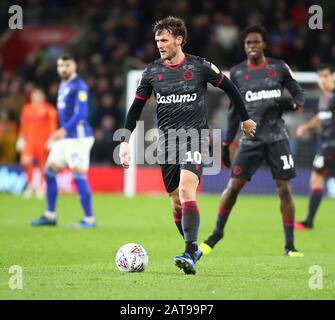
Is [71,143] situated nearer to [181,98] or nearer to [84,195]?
[84,195]

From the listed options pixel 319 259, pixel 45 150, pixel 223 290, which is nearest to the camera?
pixel 223 290

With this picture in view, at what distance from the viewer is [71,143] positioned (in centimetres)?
1341

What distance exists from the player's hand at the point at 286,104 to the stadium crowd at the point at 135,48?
10.9m

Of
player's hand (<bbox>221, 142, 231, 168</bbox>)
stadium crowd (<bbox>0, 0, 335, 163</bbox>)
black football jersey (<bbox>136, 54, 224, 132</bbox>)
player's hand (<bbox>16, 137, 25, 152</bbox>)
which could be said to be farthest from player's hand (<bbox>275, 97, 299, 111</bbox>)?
player's hand (<bbox>16, 137, 25, 152</bbox>)

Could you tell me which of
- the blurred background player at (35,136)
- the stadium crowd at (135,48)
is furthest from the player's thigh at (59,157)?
the stadium crowd at (135,48)

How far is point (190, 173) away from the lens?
820 cm

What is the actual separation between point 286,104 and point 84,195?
4.32m

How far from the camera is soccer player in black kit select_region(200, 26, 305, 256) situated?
10.0 meters

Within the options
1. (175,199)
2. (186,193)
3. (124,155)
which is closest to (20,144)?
(175,199)

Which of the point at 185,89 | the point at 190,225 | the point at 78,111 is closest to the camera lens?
the point at 190,225

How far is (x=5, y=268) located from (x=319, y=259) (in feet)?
11.0

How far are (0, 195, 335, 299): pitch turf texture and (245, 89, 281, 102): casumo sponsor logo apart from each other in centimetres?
179

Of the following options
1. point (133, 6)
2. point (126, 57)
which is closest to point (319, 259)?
point (126, 57)

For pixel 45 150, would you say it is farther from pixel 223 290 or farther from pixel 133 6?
pixel 223 290
